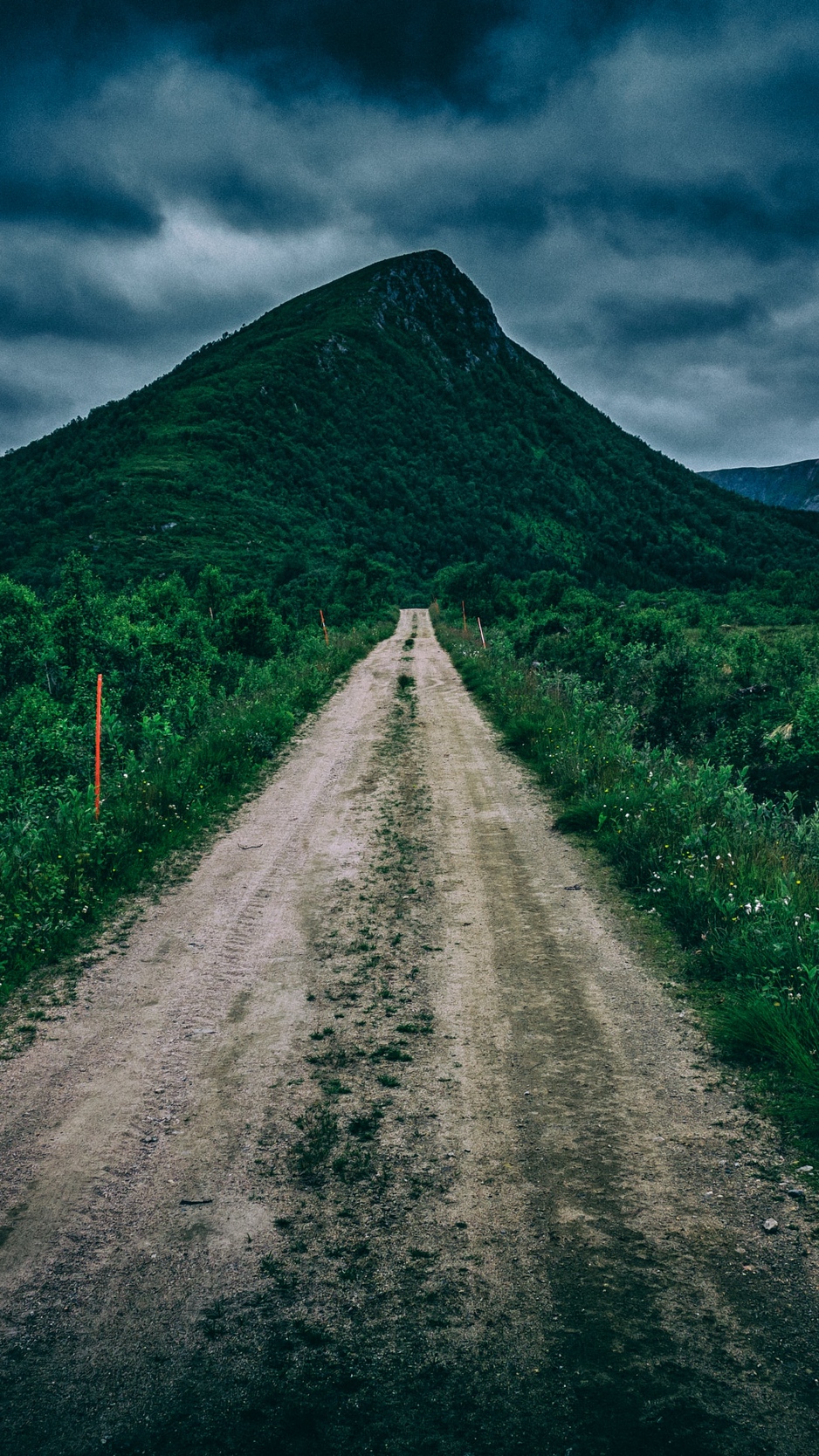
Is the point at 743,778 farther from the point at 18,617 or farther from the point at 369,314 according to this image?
the point at 369,314

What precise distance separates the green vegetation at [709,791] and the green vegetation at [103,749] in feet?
17.0

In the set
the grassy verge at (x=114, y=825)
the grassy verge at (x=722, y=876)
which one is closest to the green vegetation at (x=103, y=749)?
the grassy verge at (x=114, y=825)

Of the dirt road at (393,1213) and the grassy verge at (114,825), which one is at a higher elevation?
the grassy verge at (114,825)

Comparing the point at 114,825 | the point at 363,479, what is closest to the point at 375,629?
the point at 114,825

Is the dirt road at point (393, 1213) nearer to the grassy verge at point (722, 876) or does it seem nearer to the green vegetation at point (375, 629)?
the grassy verge at point (722, 876)

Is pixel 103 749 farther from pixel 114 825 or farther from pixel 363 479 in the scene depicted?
pixel 363 479

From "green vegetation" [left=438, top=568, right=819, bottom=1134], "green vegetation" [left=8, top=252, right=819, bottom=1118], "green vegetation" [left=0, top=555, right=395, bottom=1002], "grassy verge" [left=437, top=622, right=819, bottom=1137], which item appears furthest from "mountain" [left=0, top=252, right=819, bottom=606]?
"grassy verge" [left=437, top=622, right=819, bottom=1137]

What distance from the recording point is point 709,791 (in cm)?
934

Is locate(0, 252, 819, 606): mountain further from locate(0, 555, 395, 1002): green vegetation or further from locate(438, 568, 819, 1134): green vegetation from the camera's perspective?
locate(438, 568, 819, 1134): green vegetation

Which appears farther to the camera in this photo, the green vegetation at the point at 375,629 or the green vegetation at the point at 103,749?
the green vegetation at the point at 375,629

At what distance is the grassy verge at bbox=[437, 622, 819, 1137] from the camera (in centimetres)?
457

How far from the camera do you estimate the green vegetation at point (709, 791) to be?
495 centimetres

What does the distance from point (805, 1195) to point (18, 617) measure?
1979 cm

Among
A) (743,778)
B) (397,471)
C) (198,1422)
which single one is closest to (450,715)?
(743,778)
